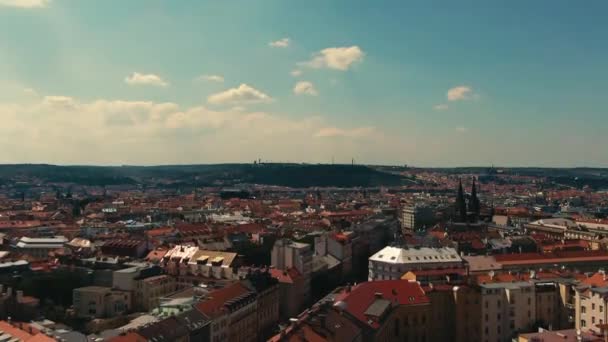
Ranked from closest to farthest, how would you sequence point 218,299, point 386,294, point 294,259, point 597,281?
point 218,299 < point 386,294 < point 597,281 < point 294,259

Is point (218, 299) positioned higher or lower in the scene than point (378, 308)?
higher

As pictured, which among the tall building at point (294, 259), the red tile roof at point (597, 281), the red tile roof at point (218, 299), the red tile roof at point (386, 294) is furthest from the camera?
the tall building at point (294, 259)

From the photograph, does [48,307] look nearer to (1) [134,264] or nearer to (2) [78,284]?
(2) [78,284]

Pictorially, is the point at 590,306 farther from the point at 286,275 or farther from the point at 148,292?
the point at 148,292

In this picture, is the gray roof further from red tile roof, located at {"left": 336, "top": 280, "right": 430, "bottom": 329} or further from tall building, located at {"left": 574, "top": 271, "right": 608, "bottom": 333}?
tall building, located at {"left": 574, "top": 271, "right": 608, "bottom": 333}

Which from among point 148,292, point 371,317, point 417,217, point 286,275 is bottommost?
point 417,217

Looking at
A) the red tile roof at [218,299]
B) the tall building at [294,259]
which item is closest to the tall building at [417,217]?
the tall building at [294,259]

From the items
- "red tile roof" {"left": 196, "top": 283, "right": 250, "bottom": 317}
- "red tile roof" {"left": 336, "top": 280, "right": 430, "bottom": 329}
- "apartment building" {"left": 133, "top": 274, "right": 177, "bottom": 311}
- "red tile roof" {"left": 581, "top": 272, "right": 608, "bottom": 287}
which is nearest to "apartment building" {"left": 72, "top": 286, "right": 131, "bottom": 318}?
"apartment building" {"left": 133, "top": 274, "right": 177, "bottom": 311}

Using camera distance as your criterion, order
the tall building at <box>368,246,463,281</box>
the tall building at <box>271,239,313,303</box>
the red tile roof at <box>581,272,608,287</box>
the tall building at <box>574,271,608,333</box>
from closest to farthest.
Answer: the tall building at <box>574,271,608,333</box> < the red tile roof at <box>581,272,608,287</box> < the tall building at <box>368,246,463,281</box> < the tall building at <box>271,239,313,303</box>

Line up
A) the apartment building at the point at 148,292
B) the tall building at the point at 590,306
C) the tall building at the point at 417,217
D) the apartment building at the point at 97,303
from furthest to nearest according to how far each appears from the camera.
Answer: the tall building at the point at 417,217 → the apartment building at the point at 148,292 → the apartment building at the point at 97,303 → the tall building at the point at 590,306

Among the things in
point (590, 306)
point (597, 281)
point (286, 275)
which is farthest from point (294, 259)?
point (590, 306)

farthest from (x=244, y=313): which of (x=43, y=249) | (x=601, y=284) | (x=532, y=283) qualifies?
(x=43, y=249)

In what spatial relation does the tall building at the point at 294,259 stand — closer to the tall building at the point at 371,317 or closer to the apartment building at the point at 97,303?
the tall building at the point at 371,317

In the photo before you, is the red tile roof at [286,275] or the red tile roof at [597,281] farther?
the red tile roof at [286,275]
